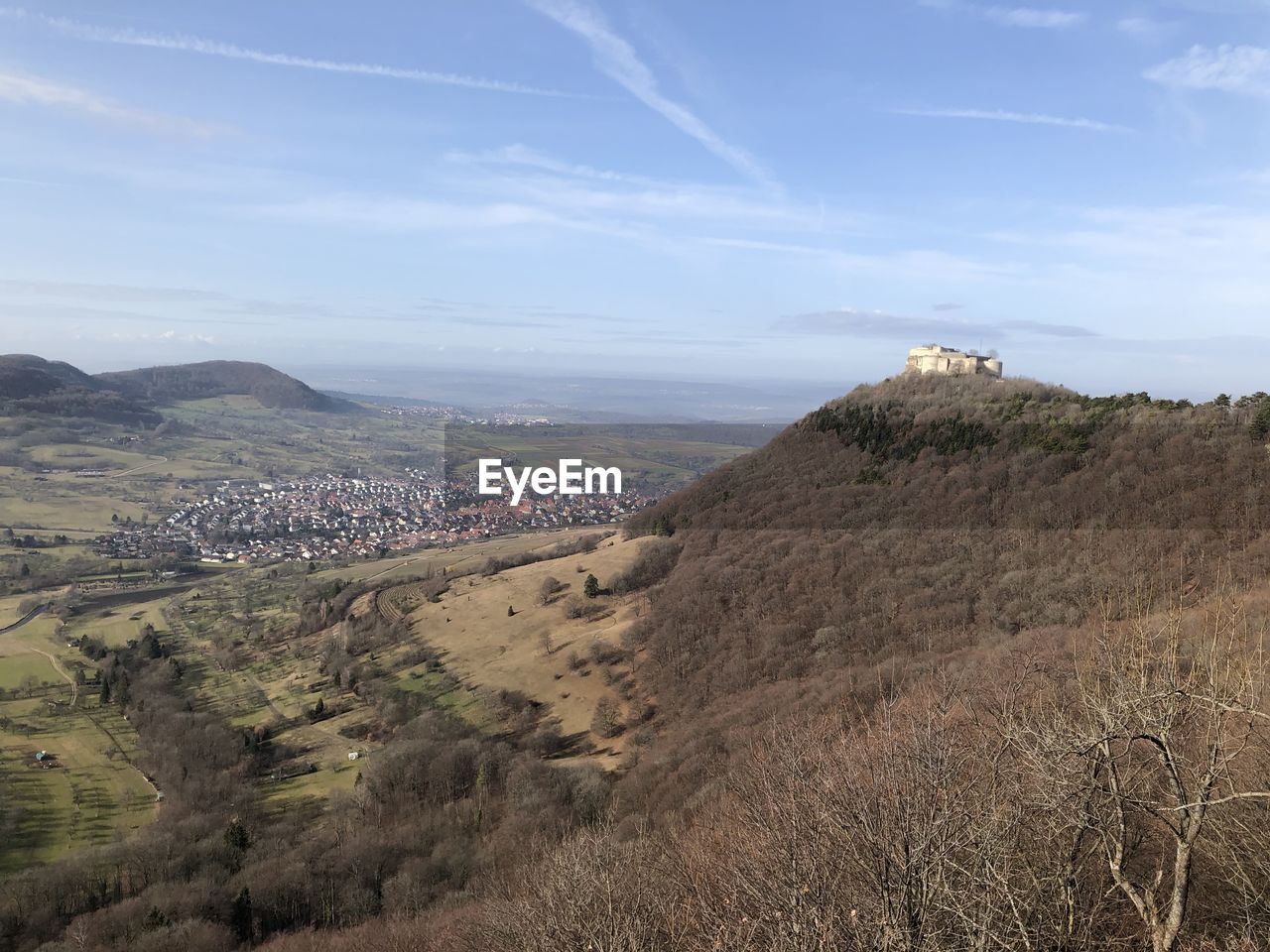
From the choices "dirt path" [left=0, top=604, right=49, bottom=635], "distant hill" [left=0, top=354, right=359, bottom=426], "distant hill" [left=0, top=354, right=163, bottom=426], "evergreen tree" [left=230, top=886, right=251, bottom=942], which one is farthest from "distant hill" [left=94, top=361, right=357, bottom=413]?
"evergreen tree" [left=230, top=886, right=251, bottom=942]

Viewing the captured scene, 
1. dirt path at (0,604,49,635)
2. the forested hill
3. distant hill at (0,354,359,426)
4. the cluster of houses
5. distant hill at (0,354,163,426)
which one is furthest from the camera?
distant hill at (0,354,359,426)

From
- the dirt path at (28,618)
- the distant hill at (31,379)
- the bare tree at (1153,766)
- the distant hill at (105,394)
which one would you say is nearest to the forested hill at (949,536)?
the bare tree at (1153,766)

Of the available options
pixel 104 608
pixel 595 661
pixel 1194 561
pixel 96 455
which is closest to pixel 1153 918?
pixel 1194 561

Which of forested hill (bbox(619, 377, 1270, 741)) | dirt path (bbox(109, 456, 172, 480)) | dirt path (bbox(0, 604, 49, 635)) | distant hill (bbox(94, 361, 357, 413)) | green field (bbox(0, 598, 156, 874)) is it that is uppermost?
distant hill (bbox(94, 361, 357, 413))

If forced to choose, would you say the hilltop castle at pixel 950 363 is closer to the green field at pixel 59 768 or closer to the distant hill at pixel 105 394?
the green field at pixel 59 768

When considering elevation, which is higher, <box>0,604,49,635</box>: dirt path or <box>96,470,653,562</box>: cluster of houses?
<box>96,470,653,562</box>: cluster of houses

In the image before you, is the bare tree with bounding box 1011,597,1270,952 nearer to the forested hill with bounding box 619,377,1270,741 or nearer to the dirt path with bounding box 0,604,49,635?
the forested hill with bounding box 619,377,1270,741
